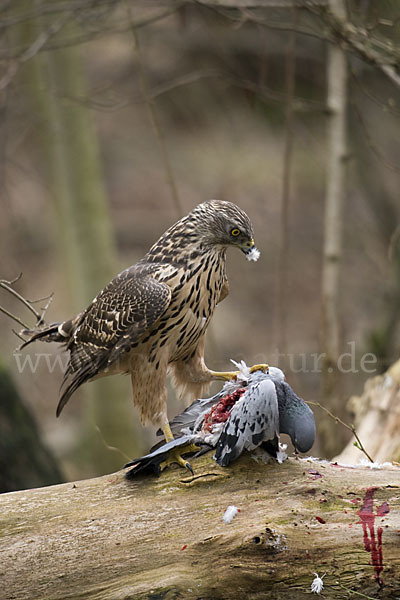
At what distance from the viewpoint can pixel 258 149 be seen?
46.6ft

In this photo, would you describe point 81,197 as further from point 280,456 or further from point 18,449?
point 280,456

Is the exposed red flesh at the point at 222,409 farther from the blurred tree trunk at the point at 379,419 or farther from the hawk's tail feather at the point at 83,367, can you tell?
the blurred tree trunk at the point at 379,419

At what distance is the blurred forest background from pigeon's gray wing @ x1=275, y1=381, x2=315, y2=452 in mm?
1346

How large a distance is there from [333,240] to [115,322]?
87.9 inches

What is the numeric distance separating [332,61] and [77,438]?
6.25 m

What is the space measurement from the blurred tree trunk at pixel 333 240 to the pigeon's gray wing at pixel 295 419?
7.38 ft

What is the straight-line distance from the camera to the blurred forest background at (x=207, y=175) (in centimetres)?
508

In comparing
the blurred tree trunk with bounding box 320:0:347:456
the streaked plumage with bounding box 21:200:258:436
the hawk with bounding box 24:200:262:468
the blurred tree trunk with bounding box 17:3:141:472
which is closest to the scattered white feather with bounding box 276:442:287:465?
the hawk with bounding box 24:200:262:468

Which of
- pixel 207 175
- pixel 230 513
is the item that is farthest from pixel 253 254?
pixel 207 175

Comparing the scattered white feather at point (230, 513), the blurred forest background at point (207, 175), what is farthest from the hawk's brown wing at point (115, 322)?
the scattered white feather at point (230, 513)

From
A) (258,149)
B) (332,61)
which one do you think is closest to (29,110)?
(332,61)

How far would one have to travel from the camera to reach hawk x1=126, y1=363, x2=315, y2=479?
2816 mm

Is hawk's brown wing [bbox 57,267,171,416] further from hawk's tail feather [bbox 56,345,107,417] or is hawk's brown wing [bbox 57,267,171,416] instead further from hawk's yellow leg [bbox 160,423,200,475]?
hawk's yellow leg [bbox 160,423,200,475]

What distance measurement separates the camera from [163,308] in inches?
132
